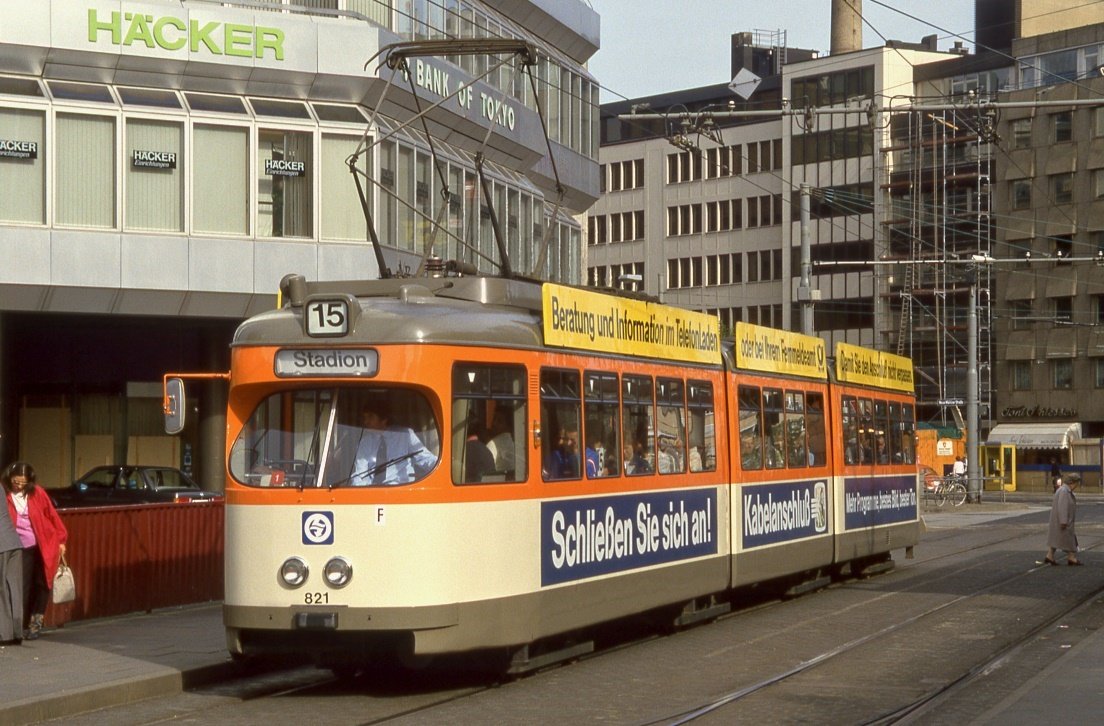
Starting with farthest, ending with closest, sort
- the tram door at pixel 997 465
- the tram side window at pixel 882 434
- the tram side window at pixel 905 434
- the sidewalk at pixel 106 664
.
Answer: the tram door at pixel 997 465 < the tram side window at pixel 905 434 < the tram side window at pixel 882 434 < the sidewalk at pixel 106 664

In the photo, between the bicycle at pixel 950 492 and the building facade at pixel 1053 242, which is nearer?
the bicycle at pixel 950 492

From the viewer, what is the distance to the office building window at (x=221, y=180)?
3231 centimetres

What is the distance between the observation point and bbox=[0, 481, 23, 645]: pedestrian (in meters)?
14.7

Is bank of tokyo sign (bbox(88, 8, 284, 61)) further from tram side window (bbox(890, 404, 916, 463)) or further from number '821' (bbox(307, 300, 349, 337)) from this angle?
number '821' (bbox(307, 300, 349, 337))

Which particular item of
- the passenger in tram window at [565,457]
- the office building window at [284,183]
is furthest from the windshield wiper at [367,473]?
the office building window at [284,183]

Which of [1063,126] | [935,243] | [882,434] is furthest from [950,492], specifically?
[1063,126]

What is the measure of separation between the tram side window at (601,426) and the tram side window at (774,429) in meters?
4.60

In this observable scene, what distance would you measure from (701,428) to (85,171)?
17.6 metres

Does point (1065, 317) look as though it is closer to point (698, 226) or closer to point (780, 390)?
point (698, 226)

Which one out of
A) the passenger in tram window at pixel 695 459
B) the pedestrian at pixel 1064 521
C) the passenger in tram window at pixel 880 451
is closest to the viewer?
the passenger in tram window at pixel 695 459

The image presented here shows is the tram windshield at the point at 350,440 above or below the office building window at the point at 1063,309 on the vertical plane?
below

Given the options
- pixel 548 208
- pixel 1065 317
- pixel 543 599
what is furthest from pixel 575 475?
pixel 1065 317

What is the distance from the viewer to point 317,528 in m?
12.4

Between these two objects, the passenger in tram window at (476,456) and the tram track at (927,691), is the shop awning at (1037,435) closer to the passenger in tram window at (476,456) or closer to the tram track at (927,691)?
the tram track at (927,691)
